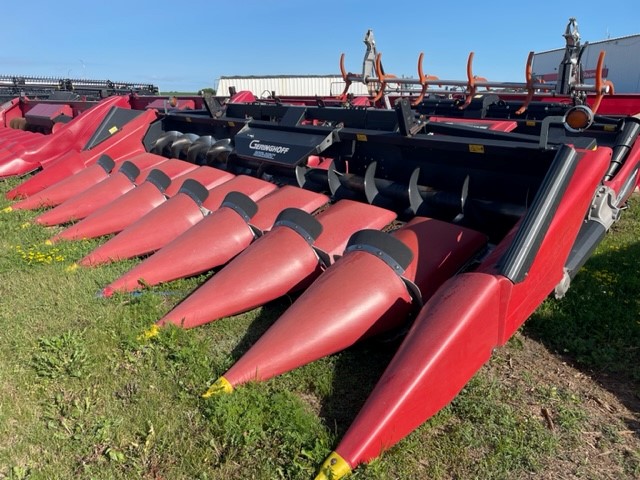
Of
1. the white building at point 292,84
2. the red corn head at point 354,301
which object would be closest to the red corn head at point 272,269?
the red corn head at point 354,301

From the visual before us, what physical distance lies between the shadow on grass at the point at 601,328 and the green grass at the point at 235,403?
1cm

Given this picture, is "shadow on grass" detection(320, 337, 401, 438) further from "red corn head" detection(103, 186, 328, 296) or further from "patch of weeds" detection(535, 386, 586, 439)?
"red corn head" detection(103, 186, 328, 296)

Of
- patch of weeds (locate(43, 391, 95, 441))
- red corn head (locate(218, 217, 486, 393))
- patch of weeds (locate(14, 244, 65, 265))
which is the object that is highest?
red corn head (locate(218, 217, 486, 393))

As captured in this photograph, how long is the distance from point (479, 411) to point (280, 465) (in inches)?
35.2

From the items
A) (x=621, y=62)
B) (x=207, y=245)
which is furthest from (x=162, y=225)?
(x=621, y=62)

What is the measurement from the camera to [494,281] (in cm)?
208

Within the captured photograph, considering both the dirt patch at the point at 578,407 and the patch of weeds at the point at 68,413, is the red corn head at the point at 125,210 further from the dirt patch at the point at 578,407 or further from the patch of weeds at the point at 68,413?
the dirt patch at the point at 578,407

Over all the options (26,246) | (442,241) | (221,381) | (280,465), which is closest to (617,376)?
(442,241)

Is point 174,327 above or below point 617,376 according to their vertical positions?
above

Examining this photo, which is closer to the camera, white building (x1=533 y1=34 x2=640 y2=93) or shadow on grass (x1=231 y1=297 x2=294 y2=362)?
shadow on grass (x1=231 y1=297 x2=294 y2=362)

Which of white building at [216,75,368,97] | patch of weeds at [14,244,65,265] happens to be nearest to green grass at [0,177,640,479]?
patch of weeds at [14,244,65,265]

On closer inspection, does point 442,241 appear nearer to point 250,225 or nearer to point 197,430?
point 250,225

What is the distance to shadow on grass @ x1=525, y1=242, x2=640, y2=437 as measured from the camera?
8.06ft

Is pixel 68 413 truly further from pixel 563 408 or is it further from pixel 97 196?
pixel 97 196
